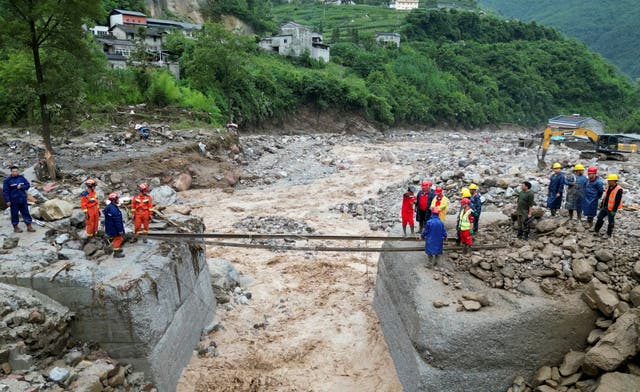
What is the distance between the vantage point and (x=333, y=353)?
8500 millimetres

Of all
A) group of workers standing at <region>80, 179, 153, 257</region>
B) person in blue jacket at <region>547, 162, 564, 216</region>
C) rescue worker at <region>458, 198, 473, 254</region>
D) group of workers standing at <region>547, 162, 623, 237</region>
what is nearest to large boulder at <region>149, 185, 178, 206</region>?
group of workers standing at <region>80, 179, 153, 257</region>

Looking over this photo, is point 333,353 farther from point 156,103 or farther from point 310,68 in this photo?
point 310,68

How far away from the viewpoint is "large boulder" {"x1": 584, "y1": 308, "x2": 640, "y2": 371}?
5.90 m

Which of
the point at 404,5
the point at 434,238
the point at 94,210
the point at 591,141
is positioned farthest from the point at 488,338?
the point at 404,5

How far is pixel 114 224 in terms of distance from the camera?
7461 mm

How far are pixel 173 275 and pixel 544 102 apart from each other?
71.0 m

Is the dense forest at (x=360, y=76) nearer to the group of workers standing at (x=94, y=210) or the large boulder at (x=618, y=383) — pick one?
the group of workers standing at (x=94, y=210)

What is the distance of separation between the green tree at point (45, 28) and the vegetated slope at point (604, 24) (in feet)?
368

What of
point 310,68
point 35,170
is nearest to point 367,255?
point 35,170

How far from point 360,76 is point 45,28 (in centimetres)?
4770

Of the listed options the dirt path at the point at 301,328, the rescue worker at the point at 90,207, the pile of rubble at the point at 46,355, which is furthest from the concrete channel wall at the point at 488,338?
the rescue worker at the point at 90,207

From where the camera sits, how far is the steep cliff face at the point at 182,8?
51750 mm

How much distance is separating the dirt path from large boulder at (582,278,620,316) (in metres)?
3.34

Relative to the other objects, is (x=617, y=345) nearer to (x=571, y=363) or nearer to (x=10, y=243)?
(x=571, y=363)
